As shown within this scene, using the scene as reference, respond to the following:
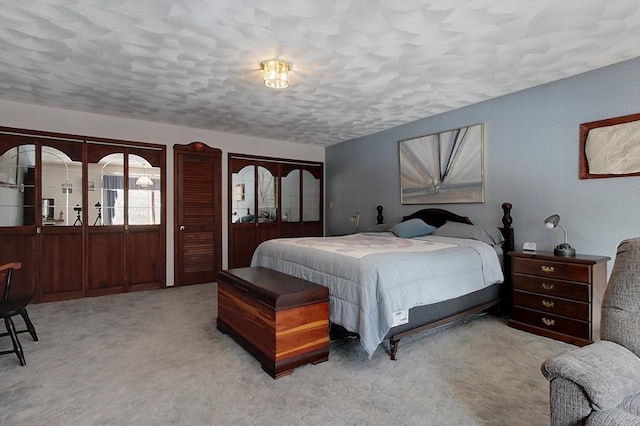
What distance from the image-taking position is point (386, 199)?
5355 millimetres

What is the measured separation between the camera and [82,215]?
438cm

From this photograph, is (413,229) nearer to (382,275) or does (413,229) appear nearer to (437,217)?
(437,217)

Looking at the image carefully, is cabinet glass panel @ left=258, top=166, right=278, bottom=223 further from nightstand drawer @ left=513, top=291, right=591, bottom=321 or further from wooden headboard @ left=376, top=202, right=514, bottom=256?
nightstand drawer @ left=513, top=291, right=591, bottom=321

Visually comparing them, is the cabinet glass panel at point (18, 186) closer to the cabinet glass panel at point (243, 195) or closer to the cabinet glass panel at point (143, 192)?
the cabinet glass panel at point (143, 192)

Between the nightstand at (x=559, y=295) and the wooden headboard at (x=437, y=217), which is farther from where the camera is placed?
the wooden headboard at (x=437, y=217)

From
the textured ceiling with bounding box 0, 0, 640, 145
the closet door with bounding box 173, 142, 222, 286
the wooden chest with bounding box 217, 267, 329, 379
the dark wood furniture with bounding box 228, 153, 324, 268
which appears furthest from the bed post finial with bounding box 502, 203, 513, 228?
the closet door with bounding box 173, 142, 222, 286

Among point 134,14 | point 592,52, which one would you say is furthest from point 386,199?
point 134,14

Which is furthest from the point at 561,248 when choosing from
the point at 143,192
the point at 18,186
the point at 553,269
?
the point at 18,186

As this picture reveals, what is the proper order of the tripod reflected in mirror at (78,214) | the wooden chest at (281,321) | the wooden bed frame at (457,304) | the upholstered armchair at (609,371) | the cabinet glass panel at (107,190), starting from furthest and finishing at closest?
1. the cabinet glass panel at (107,190)
2. the tripod reflected in mirror at (78,214)
3. the wooden bed frame at (457,304)
4. the wooden chest at (281,321)
5. the upholstered armchair at (609,371)

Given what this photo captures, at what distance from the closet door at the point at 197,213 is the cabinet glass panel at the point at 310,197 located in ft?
5.64

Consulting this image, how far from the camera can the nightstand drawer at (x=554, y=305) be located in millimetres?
2768

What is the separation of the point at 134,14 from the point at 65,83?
1814mm

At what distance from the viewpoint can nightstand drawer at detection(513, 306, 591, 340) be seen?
2.77 meters

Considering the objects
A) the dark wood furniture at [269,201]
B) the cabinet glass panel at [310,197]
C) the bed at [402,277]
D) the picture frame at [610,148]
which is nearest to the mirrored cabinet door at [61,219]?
the dark wood furniture at [269,201]
